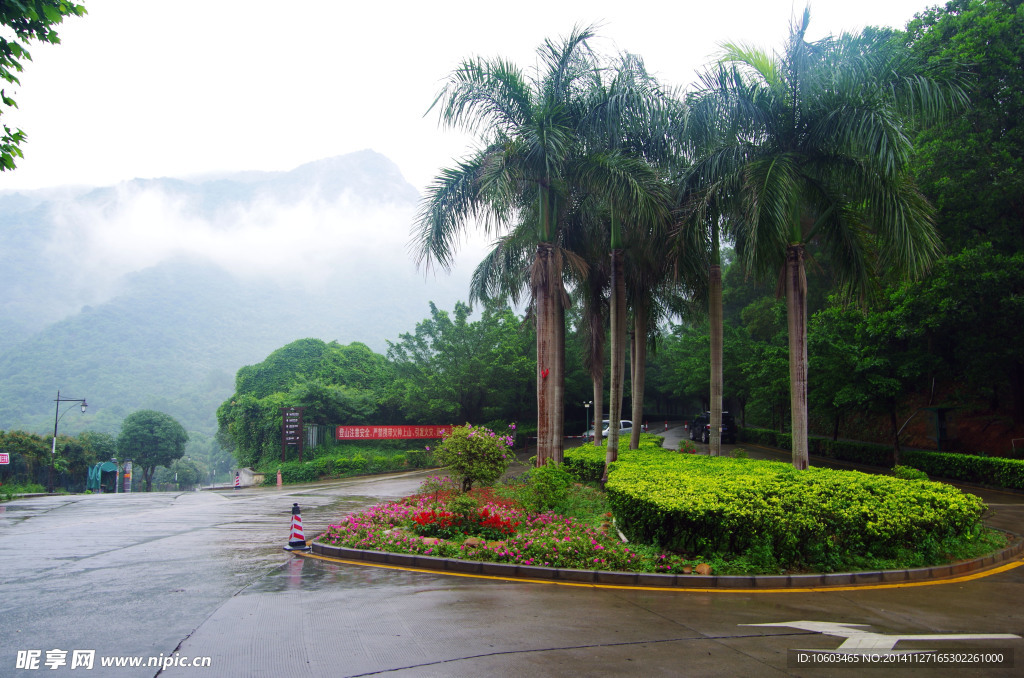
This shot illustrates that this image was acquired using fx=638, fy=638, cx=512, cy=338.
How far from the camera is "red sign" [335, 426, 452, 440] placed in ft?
135

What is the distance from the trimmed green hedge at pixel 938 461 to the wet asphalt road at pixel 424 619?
12.9m

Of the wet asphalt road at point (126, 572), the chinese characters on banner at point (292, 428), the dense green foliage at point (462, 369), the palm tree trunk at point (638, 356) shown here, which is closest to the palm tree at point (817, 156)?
the palm tree trunk at point (638, 356)

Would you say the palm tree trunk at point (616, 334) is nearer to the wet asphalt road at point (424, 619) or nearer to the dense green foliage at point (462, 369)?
the wet asphalt road at point (424, 619)

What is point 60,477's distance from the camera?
160 feet

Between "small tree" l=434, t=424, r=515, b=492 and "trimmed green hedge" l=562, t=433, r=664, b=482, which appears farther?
"trimmed green hedge" l=562, t=433, r=664, b=482

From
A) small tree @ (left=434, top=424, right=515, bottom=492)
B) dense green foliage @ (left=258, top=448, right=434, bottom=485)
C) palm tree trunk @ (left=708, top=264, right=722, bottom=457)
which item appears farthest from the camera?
dense green foliage @ (left=258, top=448, right=434, bottom=485)

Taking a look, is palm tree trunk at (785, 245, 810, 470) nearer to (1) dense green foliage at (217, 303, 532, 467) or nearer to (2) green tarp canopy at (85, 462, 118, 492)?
(1) dense green foliage at (217, 303, 532, 467)

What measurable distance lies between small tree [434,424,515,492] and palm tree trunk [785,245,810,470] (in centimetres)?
643

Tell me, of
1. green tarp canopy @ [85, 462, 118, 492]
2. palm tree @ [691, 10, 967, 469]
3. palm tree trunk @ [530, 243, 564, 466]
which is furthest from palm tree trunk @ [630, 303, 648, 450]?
green tarp canopy @ [85, 462, 118, 492]

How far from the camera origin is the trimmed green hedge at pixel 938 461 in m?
19.4

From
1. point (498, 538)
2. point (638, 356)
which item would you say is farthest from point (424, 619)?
point (638, 356)

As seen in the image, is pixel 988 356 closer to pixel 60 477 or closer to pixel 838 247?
pixel 838 247

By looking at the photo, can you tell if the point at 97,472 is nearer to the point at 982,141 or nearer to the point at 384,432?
the point at 384,432

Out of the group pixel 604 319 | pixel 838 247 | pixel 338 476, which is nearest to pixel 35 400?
pixel 338 476
